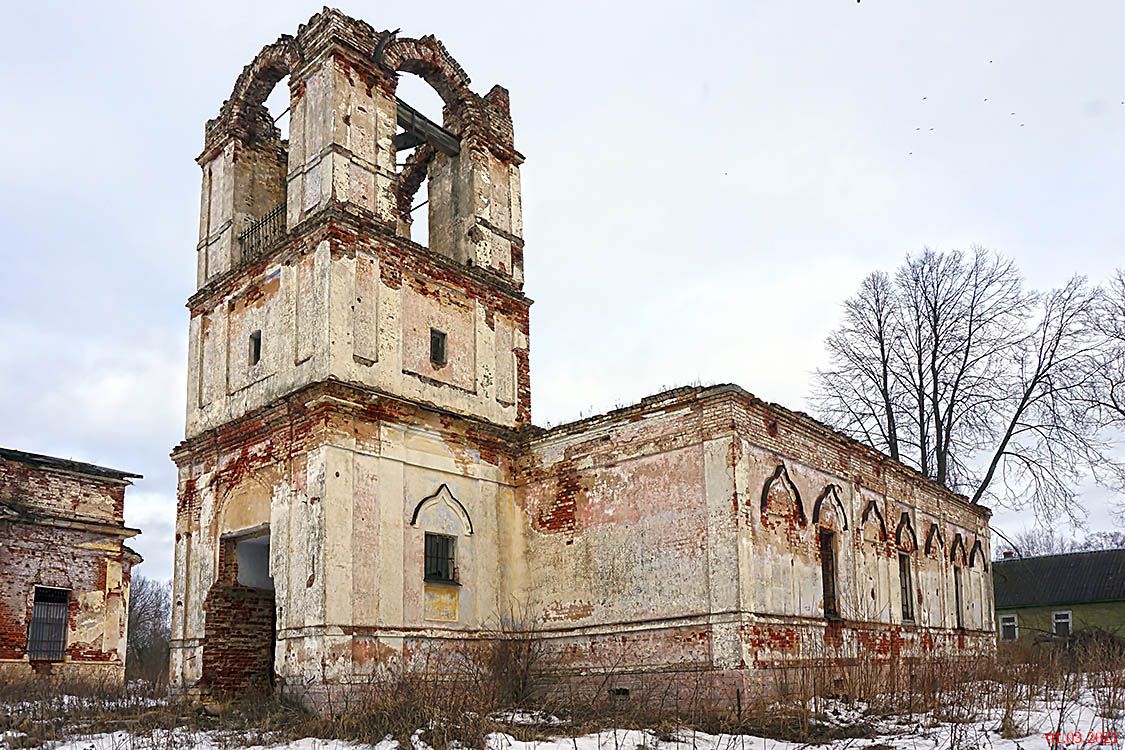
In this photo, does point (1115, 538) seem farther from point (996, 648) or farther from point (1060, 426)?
point (996, 648)

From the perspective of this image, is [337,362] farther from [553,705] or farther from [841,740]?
[841,740]

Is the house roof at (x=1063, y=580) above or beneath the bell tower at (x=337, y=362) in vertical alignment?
beneath

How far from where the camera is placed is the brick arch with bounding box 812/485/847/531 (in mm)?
16172

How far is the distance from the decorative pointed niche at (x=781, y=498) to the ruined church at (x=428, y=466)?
0.05m

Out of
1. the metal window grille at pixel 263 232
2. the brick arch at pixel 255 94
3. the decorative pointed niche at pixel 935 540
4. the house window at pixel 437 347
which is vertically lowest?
Answer: the decorative pointed niche at pixel 935 540

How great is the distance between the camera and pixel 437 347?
16562mm

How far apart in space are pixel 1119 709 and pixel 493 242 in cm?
1188

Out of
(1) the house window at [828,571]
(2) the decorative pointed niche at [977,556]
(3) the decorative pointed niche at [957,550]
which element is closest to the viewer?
(1) the house window at [828,571]

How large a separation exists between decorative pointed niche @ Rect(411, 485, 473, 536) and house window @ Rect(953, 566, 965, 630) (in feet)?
38.2

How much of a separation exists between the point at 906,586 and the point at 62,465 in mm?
17679

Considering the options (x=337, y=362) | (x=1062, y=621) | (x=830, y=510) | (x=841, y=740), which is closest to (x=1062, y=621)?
(x=1062, y=621)

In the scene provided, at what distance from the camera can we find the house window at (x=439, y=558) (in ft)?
50.8

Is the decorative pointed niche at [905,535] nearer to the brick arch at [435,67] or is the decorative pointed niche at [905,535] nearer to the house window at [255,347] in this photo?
the brick arch at [435,67]

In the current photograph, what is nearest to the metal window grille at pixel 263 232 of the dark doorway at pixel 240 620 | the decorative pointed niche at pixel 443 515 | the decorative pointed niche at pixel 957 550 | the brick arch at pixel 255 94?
the brick arch at pixel 255 94
